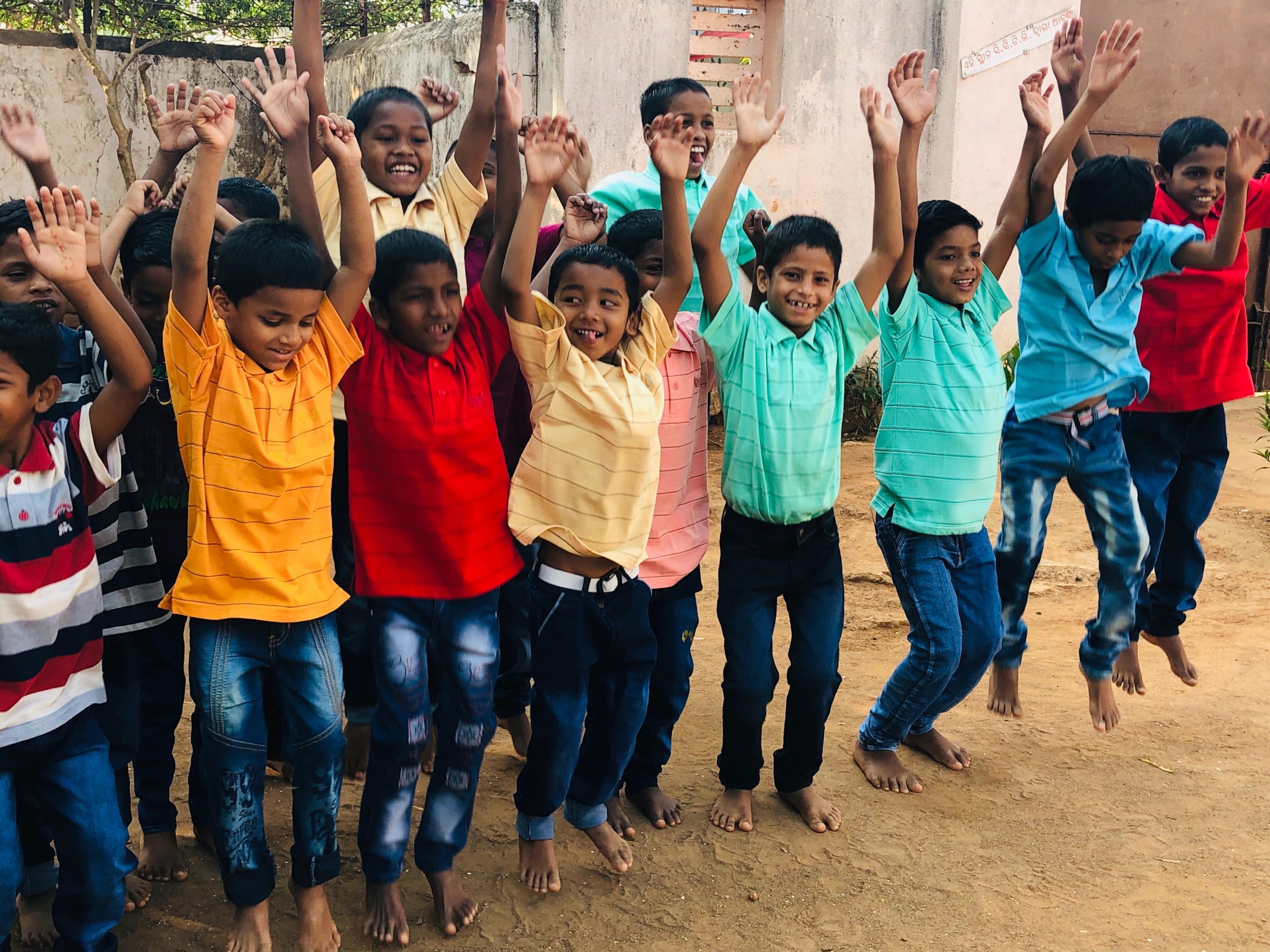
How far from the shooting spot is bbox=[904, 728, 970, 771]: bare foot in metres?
3.91

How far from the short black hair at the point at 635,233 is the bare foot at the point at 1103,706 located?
2.15 meters

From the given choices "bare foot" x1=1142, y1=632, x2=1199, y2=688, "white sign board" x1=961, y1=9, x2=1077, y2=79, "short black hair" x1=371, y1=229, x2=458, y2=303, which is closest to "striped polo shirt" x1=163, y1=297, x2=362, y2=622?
"short black hair" x1=371, y1=229, x2=458, y2=303

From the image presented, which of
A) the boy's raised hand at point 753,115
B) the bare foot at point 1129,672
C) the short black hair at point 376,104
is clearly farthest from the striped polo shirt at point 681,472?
the bare foot at point 1129,672

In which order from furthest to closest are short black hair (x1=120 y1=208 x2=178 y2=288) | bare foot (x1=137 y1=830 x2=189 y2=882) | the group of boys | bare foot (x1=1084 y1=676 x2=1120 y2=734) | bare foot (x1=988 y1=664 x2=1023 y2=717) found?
bare foot (x1=988 y1=664 x2=1023 y2=717)
bare foot (x1=1084 y1=676 x2=1120 y2=734)
bare foot (x1=137 y1=830 x2=189 y2=882)
short black hair (x1=120 y1=208 x2=178 y2=288)
the group of boys

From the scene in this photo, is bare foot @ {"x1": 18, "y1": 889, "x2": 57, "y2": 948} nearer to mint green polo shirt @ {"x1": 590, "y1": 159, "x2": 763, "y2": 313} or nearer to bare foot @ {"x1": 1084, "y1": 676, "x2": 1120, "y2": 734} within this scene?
mint green polo shirt @ {"x1": 590, "y1": 159, "x2": 763, "y2": 313}

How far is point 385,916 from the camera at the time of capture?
9.05 ft

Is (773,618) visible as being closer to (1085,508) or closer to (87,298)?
(1085,508)

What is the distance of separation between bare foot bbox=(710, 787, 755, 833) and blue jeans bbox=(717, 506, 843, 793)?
9cm

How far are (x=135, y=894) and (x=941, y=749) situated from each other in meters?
2.56

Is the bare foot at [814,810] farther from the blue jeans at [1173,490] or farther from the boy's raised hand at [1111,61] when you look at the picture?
the boy's raised hand at [1111,61]

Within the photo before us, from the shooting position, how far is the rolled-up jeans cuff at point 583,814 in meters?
3.11

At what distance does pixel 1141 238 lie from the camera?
3.65m

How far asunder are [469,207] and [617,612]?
4.15 ft

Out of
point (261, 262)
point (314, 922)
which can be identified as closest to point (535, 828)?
point (314, 922)
